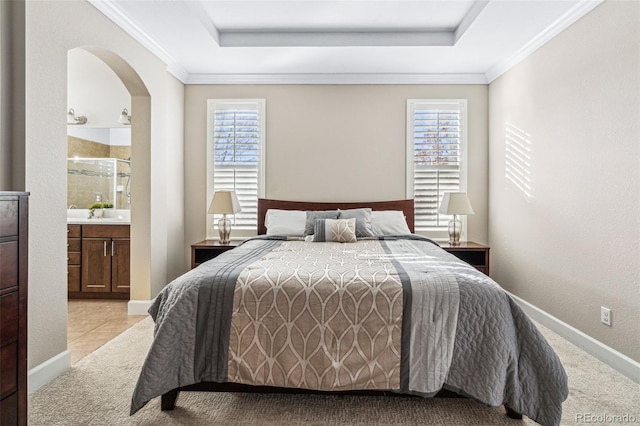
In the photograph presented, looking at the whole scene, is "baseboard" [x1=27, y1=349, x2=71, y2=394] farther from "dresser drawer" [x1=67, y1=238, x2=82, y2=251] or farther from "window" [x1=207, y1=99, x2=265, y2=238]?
"window" [x1=207, y1=99, x2=265, y2=238]

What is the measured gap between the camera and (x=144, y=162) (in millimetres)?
3707

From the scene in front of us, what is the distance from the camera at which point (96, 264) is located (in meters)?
4.15

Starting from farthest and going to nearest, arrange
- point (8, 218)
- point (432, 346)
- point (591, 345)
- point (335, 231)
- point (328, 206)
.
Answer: point (328, 206) < point (335, 231) < point (591, 345) < point (432, 346) < point (8, 218)

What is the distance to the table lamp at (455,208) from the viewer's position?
4128 mm

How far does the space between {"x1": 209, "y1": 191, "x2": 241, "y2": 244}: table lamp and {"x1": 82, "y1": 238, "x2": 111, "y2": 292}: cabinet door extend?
3.87 feet

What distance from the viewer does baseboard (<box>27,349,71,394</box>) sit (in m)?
2.21

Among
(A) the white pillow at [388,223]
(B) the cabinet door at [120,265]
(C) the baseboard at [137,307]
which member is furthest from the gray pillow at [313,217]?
(B) the cabinet door at [120,265]

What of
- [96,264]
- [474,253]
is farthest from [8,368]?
[474,253]

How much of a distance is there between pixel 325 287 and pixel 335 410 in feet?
2.21

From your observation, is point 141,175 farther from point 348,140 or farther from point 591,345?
point 591,345

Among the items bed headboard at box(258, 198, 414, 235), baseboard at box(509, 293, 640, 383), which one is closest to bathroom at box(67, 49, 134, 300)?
bed headboard at box(258, 198, 414, 235)

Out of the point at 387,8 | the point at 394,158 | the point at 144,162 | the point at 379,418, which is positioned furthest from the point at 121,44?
the point at 379,418

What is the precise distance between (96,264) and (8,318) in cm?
280

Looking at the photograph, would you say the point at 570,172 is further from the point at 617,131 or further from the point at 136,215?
the point at 136,215
